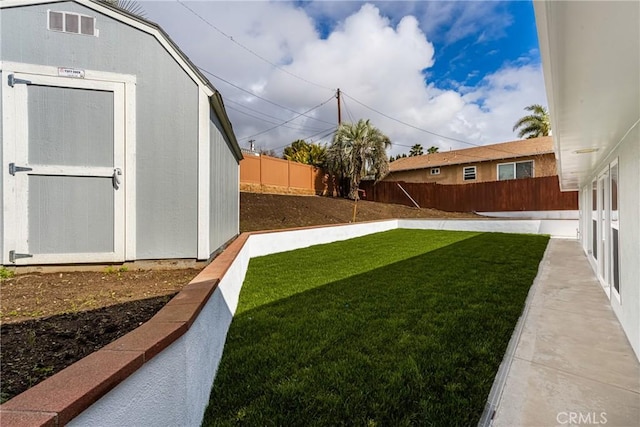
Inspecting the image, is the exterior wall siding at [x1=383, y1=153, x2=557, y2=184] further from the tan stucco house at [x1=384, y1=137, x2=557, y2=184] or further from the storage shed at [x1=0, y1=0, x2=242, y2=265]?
the storage shed at [x1=0, y1=0, x2=242, y2=265]

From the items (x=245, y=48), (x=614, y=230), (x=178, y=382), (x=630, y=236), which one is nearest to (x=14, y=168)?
(x=178, y=382)

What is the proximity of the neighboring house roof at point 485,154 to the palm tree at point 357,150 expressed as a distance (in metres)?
5.18

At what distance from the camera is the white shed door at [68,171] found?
4031 mm

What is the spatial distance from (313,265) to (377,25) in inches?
392

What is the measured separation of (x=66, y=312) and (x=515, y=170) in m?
21.4

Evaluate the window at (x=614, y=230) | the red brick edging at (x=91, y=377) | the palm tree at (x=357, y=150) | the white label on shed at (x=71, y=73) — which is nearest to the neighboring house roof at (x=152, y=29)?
the white label on shed at (x=71, y=73)

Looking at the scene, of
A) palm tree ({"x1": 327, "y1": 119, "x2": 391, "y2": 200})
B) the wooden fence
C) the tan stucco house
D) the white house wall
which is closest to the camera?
the white house wall

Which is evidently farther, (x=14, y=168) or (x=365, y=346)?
(x=14, y=168)

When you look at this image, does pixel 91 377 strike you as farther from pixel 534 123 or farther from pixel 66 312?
pixel 534 123

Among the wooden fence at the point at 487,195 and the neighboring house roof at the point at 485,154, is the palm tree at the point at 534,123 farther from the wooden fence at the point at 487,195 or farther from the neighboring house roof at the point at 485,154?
the wooden fence at the point at 487,195

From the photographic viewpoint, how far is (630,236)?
10.5ft

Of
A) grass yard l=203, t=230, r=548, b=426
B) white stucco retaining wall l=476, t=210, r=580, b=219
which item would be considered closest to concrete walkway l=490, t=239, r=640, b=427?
grass yard l=203, t=230, r=548, b=426

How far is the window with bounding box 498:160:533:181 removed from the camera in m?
18.0

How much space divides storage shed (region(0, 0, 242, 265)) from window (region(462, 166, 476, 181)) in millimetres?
19339
